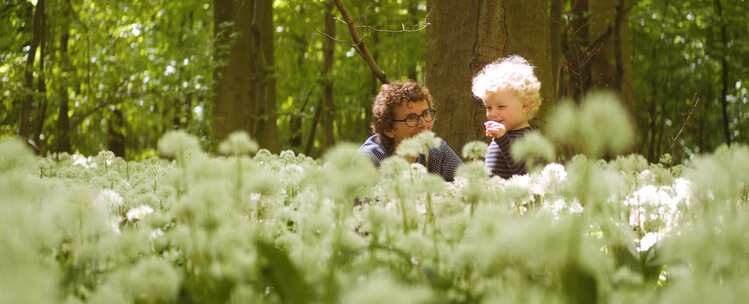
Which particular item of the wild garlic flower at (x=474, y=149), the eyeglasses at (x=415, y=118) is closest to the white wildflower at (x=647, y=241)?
the wild garlic flower at (x=474, y=149)

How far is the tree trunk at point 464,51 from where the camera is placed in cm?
582

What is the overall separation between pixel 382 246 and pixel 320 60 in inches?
714

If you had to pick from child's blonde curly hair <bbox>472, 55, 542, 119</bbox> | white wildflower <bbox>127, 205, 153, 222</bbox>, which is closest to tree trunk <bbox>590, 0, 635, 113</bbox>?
child's blonde curly hair <bbox>472, 55, 542, 119</bbox>

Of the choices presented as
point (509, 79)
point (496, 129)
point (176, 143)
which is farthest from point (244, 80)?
point (176, 143)

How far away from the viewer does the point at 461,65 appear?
19.3ft

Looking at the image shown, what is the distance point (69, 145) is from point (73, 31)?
2.85 m

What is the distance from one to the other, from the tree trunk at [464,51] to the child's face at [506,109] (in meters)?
0.30

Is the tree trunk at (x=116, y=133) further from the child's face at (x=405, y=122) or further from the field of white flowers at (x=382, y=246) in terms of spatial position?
the field of white flowers at (x=382, y=246)

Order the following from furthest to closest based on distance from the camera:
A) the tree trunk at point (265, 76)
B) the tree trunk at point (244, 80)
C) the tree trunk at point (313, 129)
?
the tree trunk at point (313, 129) → the tree trunk at point (244, 80) → the tree trunk at point (265, 76)

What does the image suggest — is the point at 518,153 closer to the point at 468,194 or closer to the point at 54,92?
the point at 468,194

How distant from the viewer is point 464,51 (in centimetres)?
589

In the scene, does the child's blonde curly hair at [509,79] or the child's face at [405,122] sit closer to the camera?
the child's blonde curly hair at [509,79]

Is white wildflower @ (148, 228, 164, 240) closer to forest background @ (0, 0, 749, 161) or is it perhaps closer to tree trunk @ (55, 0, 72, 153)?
forest background @ (0, 0, 749, 161)

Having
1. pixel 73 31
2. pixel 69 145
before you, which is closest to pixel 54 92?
pixel 69 145
